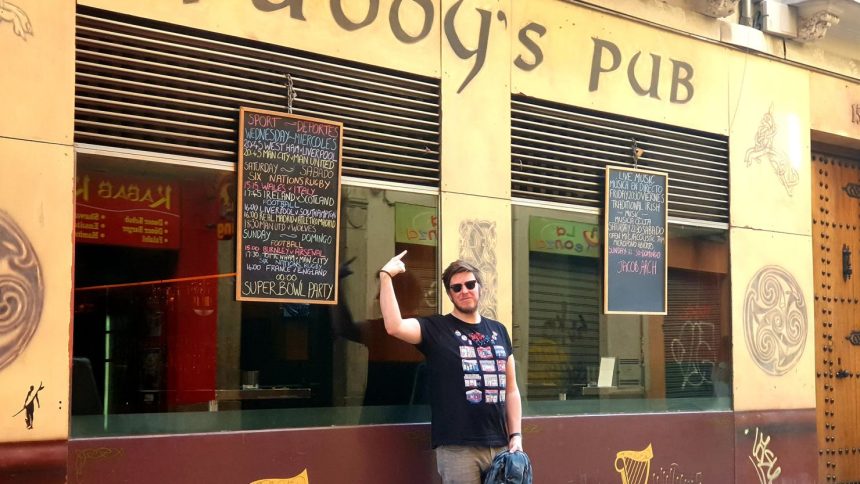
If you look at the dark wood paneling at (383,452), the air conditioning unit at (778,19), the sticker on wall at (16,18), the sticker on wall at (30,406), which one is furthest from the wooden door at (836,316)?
the sticker on wall at (16,18)

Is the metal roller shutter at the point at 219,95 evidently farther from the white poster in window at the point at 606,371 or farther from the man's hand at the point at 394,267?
the white poster in window at the point at 606,371

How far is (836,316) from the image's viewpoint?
37.0 ft

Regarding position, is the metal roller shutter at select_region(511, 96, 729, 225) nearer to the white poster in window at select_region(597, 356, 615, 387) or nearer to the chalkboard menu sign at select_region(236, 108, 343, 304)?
the white poster in window at select_region(597, 356, 615, 387)

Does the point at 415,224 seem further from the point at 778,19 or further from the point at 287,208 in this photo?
the point at 778,19

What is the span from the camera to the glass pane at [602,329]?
8.56m

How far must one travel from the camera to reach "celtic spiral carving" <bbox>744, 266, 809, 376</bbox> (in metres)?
10.1

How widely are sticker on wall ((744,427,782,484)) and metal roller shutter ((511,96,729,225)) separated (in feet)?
6.20

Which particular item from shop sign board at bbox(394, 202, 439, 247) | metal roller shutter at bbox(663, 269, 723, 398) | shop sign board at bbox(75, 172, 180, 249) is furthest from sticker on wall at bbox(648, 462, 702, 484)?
shop sign board at bbox(75, 172, 180, 249)

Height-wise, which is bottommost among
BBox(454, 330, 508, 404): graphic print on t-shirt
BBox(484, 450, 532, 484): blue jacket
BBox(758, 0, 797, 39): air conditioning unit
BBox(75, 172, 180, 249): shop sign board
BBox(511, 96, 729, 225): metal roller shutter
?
BBox(484, 450, 532, 484): blue jacket

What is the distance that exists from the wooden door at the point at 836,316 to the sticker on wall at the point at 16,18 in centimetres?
766

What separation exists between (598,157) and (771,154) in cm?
214

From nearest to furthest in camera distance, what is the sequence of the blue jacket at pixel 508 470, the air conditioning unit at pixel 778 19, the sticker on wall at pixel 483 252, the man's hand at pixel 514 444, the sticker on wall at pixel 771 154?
1. the blue jacket at pixel 508 470
2. the man's hand at pixel 514 444
3. the sticker on wall at pixel 483 252
4. the sticker on wall at pixel 771 154
5. the air conditioning unit at pixel 778 19

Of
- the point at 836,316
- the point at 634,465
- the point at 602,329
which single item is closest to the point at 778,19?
the point at 836,316

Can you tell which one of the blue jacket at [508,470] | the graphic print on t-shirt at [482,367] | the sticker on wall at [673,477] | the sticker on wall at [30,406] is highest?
the graphic print on t-shirt at [482,367]
